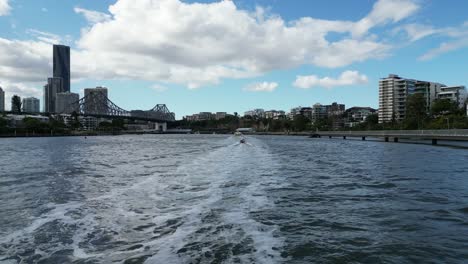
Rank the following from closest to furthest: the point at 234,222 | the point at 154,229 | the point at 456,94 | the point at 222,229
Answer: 1. the point at 222,229
2. the point at 154,229
3. the point at 234,222
4. the point at 456,94

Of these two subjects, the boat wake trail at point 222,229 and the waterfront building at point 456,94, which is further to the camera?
the waterfront building at point 456,94

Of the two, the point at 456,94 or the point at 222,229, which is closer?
the point at 222,229

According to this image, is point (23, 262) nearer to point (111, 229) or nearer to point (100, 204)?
point (111, 229)

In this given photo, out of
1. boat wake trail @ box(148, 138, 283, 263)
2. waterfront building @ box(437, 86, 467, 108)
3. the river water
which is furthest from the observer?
waterfront building @ box(437, 86, 467, 108)

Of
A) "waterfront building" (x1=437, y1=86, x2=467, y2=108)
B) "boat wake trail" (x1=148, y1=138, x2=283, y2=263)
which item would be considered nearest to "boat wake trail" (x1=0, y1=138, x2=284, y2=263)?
"boat wake trail" (x1=148, y1=138, x2=283, y2=263)

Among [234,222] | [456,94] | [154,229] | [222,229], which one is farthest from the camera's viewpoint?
[456,94]

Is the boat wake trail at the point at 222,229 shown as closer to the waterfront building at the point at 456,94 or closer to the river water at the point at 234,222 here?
the river water at the point at 234,222

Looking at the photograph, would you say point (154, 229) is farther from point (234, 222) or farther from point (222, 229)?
point (234, 222)

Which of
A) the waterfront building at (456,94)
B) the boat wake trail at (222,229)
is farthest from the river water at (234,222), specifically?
the waterfront building at (456,94)

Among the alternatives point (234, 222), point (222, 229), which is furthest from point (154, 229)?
point (234, 222)

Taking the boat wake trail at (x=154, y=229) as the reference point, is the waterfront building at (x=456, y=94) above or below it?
above

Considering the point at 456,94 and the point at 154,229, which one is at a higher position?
the point at 456,94

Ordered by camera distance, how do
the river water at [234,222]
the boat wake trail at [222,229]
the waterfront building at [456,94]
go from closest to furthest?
1. the boat wake trail at [222,229]
2. the river water at [234,222]
3. the waterfront building at [456,94]

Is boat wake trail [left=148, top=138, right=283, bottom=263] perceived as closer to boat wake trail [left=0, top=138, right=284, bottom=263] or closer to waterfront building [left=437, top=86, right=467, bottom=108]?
boat wake trail [left=0, top=138, right=284, bottom=263]
